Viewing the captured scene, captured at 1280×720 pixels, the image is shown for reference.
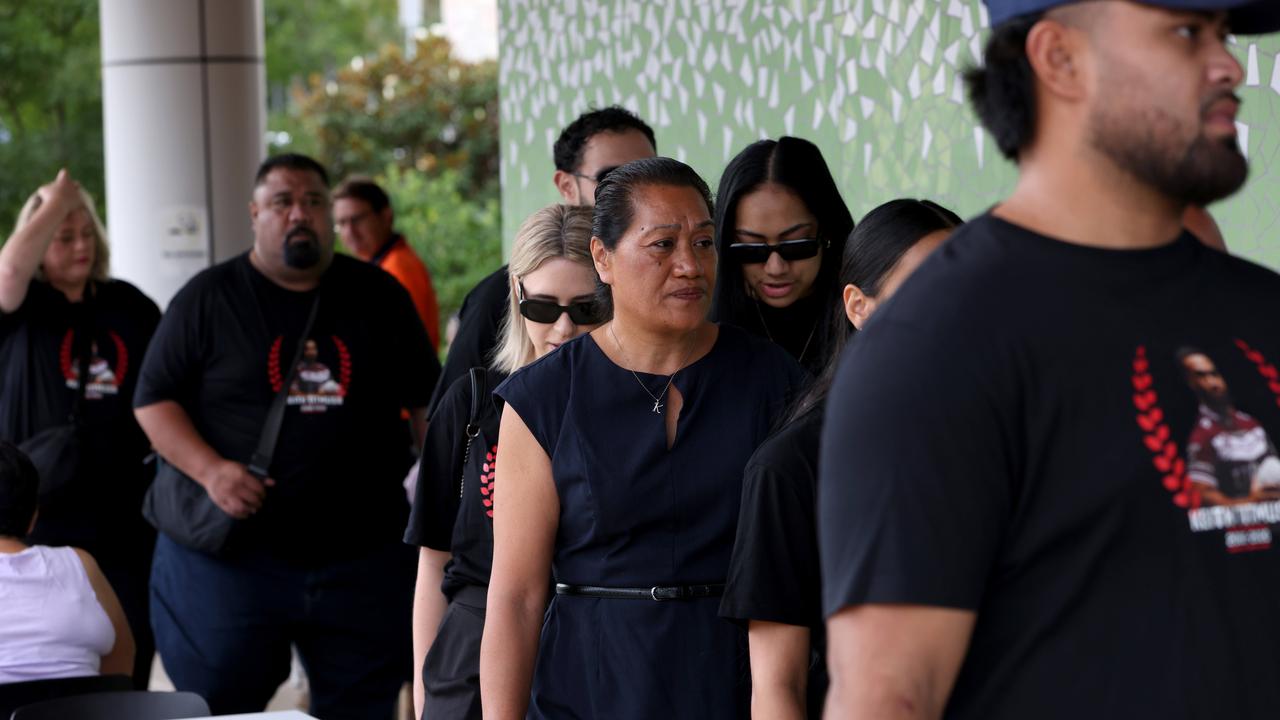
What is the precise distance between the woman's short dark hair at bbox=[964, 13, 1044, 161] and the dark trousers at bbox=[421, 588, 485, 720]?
5.70ft

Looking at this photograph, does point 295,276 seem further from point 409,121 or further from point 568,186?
point 409,121

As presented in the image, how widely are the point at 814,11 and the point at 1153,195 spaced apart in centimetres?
346

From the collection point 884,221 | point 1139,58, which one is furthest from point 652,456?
point 1139,58

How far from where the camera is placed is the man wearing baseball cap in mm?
1515

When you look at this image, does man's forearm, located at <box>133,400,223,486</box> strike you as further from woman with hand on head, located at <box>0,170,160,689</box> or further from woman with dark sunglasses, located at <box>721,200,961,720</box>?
woman with dark sunglasses, located at <box>721,200,961,720</box>

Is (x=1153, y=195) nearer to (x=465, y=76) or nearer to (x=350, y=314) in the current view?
(x=350, y=314)

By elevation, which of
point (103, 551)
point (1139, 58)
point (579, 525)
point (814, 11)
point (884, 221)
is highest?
point (814, 11)

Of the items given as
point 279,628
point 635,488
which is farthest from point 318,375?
point 635,488

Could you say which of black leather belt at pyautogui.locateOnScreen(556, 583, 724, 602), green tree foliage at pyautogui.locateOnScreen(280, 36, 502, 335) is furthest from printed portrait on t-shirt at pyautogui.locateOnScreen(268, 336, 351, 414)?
green tree foliage at pyautogui.locateOnScreen(280, 36, 502, 335)

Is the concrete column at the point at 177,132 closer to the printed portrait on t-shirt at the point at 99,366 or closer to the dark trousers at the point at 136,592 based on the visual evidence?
the printed portrait on t-shirt at the point at 99,366

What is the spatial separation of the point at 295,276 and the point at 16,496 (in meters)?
1.18

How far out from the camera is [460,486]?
330 cm

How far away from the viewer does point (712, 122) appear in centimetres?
552

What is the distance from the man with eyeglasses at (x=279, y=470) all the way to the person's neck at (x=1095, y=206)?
362 cm
